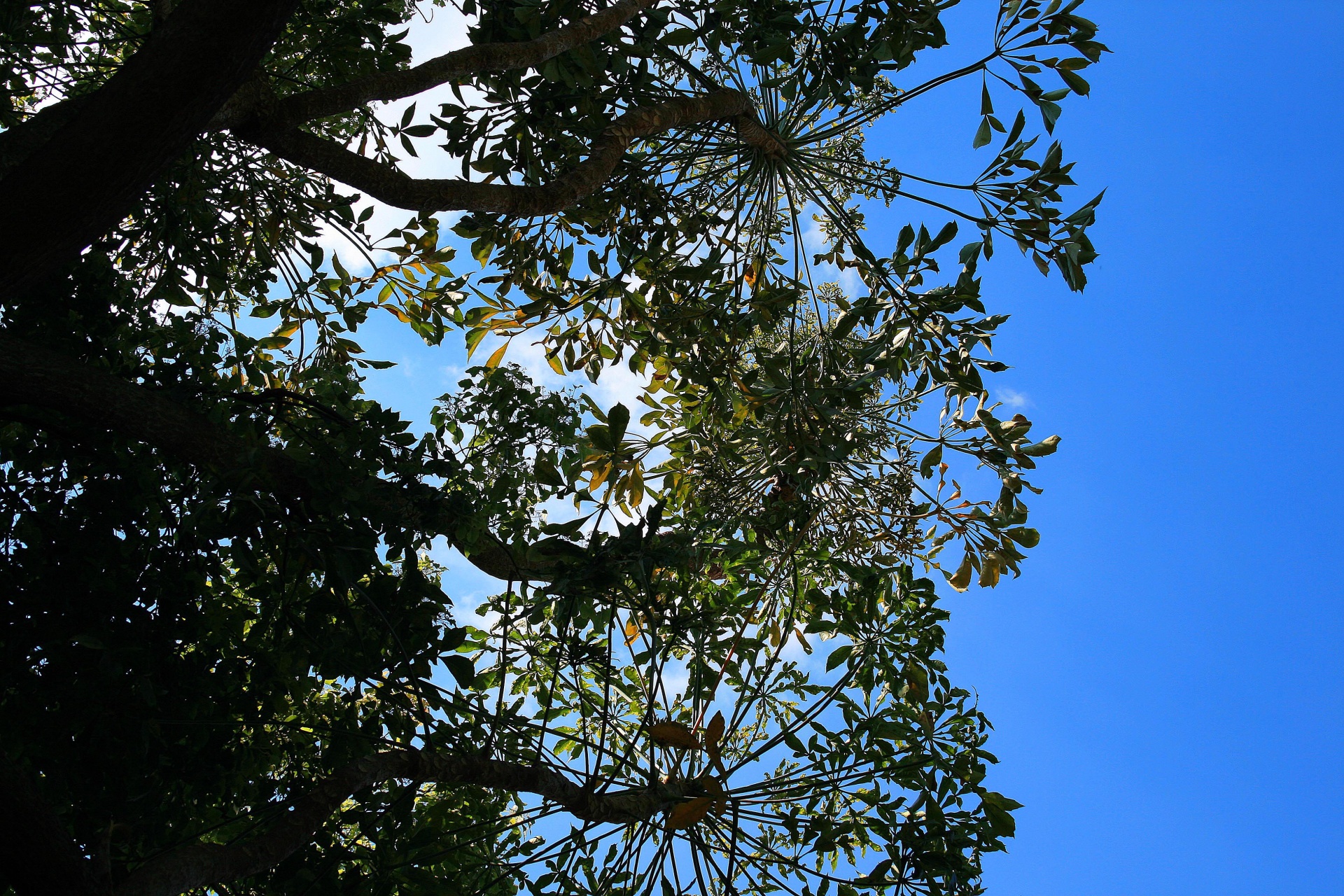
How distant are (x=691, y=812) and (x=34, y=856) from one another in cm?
199

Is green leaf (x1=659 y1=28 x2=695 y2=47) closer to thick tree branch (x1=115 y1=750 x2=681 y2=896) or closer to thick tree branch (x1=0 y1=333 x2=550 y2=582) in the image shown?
thick tree branch (x1=0 y1=333 x2=550 y2=582)

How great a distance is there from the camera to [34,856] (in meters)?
2.43

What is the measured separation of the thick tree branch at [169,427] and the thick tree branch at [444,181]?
1.12 metres

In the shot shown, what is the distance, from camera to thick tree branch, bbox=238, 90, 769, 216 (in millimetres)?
3533

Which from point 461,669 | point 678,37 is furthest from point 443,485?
point 678,37

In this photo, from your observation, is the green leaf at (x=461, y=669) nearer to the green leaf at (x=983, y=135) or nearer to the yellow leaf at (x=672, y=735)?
the yellow leaf at (x=672, y=735)

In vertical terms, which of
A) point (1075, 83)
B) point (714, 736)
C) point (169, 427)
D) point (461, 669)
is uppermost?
point (1075, 83)

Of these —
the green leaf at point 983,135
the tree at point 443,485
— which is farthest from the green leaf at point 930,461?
the green leaf at point 983,135

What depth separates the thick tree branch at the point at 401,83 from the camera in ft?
11.5

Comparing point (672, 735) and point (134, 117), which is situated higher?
point (134, 117)

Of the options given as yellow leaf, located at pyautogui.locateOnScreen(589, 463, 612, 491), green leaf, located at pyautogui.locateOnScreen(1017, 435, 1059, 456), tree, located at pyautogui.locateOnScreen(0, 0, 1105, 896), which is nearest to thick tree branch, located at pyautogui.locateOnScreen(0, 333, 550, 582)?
tree, located at pyautogui.locateOnScreen(0, 0, 1105, 896)

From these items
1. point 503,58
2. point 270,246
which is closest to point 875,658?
point 503,58

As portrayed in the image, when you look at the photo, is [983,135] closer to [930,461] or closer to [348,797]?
[930,461]

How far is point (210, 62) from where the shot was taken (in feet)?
8.61
